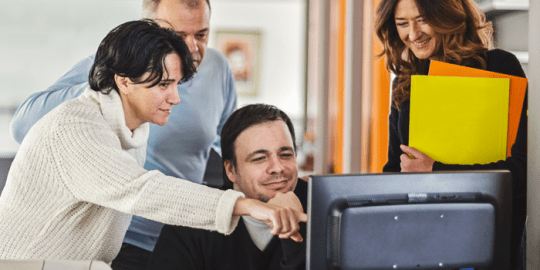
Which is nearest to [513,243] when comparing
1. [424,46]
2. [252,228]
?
[424,46]

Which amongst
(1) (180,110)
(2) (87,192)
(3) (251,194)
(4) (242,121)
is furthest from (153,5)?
(2) (87,192)

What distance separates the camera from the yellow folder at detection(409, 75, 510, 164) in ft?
3.28

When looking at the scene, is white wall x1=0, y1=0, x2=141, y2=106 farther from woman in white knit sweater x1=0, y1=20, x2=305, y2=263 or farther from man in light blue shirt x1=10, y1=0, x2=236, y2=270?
woman in white knit sweater x1=0, y1=20, x2=305, y2=263

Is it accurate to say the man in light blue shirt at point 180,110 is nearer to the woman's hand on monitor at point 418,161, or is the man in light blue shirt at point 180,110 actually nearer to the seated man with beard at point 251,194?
the seated man with beard at point 251,194

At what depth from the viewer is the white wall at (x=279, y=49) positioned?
4297 mm

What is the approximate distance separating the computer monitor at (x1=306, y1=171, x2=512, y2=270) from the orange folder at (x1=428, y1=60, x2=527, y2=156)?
0.38 meters

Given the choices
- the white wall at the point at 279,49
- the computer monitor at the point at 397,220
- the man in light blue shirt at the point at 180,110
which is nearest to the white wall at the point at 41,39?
the white wall at the point at 279,49

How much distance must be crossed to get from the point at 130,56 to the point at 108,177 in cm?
36

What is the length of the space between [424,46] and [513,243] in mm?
534

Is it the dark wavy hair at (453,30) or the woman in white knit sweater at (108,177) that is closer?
the woman in white knit sweater at (108,177)

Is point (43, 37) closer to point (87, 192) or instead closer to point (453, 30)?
point (87, 192)

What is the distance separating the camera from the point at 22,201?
1025 mm

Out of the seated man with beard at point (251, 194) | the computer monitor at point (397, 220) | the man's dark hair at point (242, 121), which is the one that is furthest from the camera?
the man's dark hair at point (242, 121)

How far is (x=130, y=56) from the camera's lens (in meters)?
1.11
